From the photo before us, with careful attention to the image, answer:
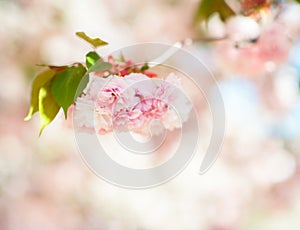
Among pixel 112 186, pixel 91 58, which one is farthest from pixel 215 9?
pixel 112 186

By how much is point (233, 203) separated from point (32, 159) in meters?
0.83

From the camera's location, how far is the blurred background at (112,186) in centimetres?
214

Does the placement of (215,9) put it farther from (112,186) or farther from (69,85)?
(112,186)

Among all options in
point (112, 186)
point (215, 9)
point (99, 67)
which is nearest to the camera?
point (99, 67)

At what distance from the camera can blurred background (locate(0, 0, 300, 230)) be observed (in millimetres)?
2141

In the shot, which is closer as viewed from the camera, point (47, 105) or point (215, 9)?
point (47, 105)

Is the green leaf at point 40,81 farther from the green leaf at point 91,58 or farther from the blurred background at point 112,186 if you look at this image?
the blurred background at point 112,186

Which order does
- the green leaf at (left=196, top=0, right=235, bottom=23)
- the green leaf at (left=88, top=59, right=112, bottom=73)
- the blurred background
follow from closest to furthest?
the green leaf at (left=88, top=59, right=112, bottom=73)
the green leaf at (left=196, top=0, right=235, bottom=23)
the blurred background

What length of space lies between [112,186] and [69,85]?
156cm

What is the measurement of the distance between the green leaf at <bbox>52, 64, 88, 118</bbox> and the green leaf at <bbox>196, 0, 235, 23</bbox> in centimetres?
44

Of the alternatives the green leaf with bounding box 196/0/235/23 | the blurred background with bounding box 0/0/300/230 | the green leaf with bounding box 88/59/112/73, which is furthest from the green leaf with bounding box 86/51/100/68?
the blurred background with bounding box 0/0/300/230

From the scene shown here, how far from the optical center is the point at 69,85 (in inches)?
26.3

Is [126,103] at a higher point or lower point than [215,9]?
lower

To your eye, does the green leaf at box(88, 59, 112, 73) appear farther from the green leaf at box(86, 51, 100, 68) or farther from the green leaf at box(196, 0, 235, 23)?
the green leaf at box(196, 0, 235, 23)
